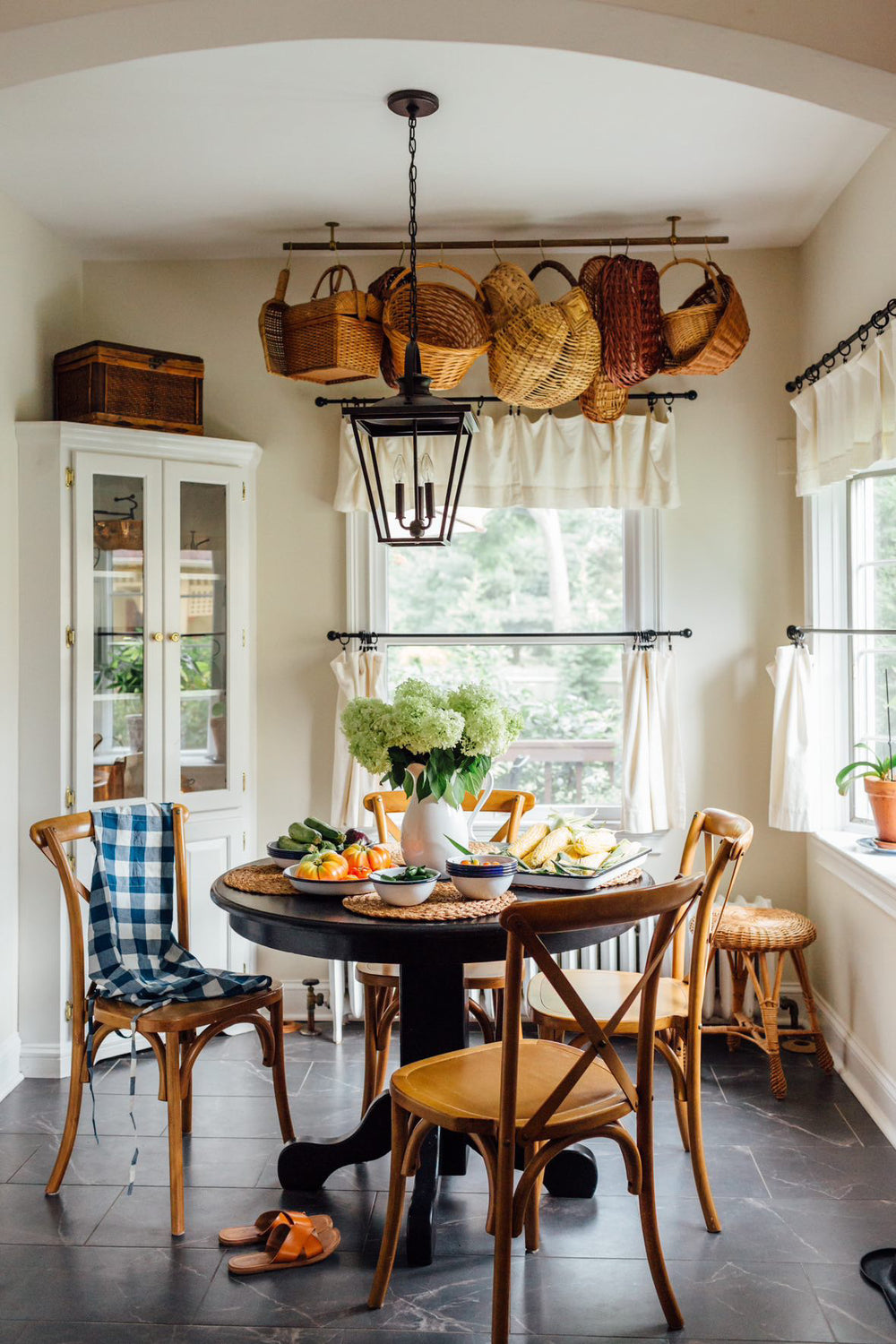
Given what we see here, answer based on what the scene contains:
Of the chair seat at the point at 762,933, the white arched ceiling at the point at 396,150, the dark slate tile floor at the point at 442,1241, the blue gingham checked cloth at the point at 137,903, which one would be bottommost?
the dark slate tile floor at the point at 442,1241

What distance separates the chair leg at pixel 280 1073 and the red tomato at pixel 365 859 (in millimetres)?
506

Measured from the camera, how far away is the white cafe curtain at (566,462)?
13.3ft

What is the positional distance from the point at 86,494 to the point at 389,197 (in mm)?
1371

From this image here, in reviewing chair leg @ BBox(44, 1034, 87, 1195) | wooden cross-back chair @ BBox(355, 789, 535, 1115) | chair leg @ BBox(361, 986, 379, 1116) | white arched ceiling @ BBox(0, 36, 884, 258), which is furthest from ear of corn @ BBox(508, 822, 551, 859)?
white arched ceiling @ BBox(0, 36, 884, 258)

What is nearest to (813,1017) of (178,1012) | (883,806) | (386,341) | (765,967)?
(765,967)

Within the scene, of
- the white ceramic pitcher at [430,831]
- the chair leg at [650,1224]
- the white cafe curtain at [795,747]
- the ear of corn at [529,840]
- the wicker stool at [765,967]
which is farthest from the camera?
the white cafe curtain at [795,747]

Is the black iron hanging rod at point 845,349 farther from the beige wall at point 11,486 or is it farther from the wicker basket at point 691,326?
the beige wall at point 11,486

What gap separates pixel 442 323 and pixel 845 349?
4.19 feet

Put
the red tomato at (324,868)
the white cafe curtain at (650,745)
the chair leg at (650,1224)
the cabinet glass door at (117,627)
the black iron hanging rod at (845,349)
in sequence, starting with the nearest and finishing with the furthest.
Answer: the chair leg at (650,1224) < the red tomato at (324,868) < the black iron hanging rod at (845,349) < the cabinet glass door at (117,627) < the white cafe curtain at (650,745)

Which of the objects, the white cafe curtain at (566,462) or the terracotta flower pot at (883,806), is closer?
the terracotta flower pot at (883,806)

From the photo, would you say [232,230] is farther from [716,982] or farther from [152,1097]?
[716,982]

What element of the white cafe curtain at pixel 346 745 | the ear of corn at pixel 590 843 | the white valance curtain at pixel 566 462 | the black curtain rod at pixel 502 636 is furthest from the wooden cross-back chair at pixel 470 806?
the white valance curtain at pixel 566 462

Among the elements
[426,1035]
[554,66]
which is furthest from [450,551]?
[426,1035]

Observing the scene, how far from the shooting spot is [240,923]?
8.43 ft
